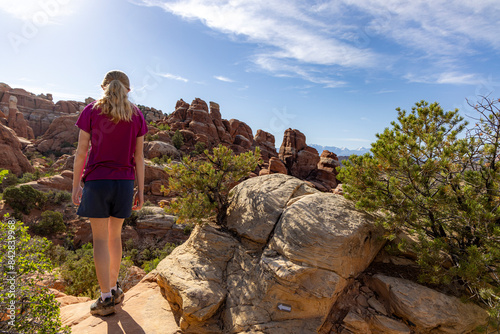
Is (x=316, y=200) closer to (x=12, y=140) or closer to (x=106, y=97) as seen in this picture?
(x=106, y=97)

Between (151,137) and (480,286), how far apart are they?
43.9m

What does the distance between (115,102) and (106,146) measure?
62 centimetres

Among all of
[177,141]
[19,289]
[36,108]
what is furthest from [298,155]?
[36,108]

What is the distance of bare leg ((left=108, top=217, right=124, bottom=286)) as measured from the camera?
12.6 feet

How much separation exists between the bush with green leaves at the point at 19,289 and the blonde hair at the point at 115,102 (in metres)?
1.68

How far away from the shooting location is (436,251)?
13.3 feet

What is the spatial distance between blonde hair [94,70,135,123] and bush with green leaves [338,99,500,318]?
4104mm

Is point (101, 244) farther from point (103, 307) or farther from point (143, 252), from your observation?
point (143, 252)

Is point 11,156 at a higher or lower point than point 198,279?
lower

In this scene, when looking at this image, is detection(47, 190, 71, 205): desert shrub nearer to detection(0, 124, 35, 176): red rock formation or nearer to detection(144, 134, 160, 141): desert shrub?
detection(0, 124, 35, 176): red rock formation

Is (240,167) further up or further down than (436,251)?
further up

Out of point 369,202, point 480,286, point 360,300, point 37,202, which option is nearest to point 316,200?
point 369,202

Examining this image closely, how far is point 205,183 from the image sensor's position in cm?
597

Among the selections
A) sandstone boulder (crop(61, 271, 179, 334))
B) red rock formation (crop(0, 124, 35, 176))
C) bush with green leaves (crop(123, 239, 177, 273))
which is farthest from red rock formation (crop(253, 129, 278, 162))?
sandstone boulder (crop(61, 271, 179, 334))
